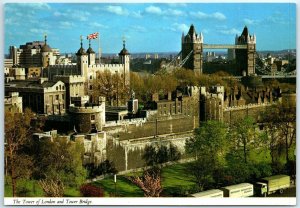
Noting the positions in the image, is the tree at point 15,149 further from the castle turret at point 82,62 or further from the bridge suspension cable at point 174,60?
the bridge suspension cable at point 174,60

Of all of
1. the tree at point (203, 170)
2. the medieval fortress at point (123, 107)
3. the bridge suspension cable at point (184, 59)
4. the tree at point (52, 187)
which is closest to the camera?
the tree at point (52, 187)

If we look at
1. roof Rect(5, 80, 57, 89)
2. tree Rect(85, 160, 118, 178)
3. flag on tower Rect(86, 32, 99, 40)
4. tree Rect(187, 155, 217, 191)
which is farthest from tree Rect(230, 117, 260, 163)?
roof Rect(5, 80, 57, 89)

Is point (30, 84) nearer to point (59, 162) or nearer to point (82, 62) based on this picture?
point (82, 62)

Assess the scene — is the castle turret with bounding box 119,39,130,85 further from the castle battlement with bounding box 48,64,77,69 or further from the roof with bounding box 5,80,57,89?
the roof with bounding box 5,80,57,89

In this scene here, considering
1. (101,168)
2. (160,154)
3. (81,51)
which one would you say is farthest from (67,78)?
(101,168)

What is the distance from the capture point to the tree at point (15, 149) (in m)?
12.1

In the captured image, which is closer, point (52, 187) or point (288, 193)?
point (52, 187)

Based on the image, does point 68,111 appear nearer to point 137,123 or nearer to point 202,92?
point 137,123

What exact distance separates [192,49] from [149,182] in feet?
15.7

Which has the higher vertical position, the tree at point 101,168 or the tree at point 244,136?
the tree at point 244,136

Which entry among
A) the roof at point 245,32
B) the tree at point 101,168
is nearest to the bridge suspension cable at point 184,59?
the roof at point 245,32

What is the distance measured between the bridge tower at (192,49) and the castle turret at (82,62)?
2371 mm

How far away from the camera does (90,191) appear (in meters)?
12.0

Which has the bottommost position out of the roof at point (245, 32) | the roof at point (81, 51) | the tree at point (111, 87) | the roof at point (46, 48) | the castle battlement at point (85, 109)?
the castle battlement at point (85, 109)
